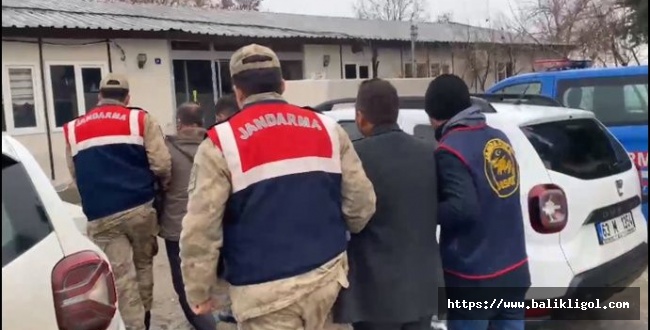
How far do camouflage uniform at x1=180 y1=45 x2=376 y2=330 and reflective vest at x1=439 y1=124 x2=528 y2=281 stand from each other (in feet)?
2.21

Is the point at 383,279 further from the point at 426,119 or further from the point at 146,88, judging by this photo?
the point at 146,88

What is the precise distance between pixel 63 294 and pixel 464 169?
66.6 inches

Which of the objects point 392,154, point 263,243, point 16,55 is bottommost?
point 263,243

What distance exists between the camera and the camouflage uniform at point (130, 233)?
13.7ft

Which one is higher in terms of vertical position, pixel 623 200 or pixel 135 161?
pixel 135 161

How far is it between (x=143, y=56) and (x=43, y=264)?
39.8ft

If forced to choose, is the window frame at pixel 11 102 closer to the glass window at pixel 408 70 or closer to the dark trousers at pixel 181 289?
the dark trousers at pixel 181 289

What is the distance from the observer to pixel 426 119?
406 centimetres

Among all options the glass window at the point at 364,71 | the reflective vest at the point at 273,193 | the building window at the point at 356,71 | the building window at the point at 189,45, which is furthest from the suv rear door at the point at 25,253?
the glass window at the point at 364,71

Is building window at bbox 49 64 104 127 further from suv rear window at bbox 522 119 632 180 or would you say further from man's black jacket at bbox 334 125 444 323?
man's black jacket at bbox 334 125 444 323

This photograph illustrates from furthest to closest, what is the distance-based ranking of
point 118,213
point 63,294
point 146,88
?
point 146,88 < point 118,213 < point 63,294

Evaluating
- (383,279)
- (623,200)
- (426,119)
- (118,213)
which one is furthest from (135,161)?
(623,200)

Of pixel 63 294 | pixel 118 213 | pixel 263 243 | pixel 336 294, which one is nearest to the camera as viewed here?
pixel 63 294

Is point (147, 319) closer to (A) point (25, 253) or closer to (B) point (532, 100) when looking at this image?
(A) point (25, 253)
